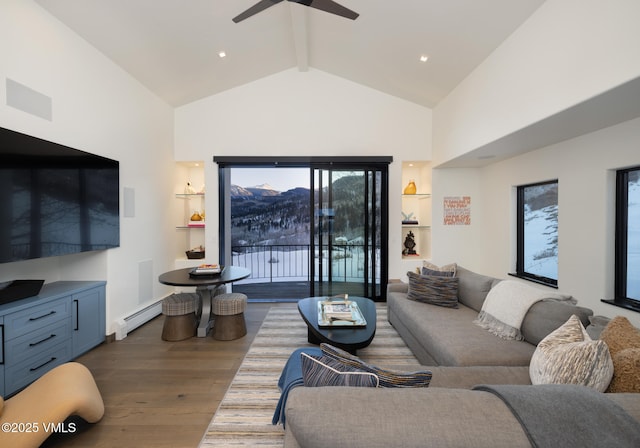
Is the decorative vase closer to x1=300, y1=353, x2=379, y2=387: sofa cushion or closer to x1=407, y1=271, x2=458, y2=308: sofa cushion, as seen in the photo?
x1=407, y1=271, x2=458, y2=308: sofa cushion

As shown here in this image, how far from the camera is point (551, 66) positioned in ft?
7.64

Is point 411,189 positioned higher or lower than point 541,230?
higher

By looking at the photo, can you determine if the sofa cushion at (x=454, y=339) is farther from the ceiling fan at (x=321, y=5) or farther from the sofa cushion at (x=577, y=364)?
the ceiling fan at (x=321, y=5)

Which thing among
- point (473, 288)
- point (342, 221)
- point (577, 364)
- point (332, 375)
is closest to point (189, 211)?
point (342, 221)

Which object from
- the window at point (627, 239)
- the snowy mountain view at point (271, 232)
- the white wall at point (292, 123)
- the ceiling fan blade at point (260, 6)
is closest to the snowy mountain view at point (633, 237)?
the window at point (627, 239)

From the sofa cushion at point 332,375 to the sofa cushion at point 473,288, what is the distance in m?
2.34

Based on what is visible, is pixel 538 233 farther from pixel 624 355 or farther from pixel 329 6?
pixel 329 6

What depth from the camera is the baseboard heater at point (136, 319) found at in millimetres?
3404

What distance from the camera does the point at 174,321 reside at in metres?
3.40

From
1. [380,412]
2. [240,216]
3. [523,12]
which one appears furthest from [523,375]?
[240,216]

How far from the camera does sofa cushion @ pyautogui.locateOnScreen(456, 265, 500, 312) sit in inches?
→ 118

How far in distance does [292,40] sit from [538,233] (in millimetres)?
4333

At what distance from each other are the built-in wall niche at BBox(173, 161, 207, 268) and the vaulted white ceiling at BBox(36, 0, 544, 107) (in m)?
1.22

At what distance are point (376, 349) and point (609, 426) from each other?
236 centimetres
